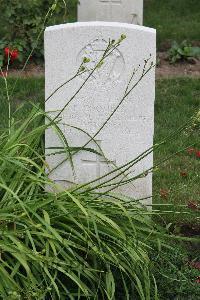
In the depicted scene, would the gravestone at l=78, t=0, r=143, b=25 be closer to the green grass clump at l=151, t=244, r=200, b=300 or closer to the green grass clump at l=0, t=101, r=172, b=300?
the green grass clump at l=0, t=101, r=172, b=300

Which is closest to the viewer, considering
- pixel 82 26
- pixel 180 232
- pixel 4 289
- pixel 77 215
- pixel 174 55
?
pixel 4 289

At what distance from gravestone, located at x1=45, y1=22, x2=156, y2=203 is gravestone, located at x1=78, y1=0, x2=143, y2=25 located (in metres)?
4.35

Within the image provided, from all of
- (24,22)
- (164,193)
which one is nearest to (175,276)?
(164,193)

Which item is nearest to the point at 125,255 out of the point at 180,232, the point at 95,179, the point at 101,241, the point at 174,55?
Result: the point at 101,241

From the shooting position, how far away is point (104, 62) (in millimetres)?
5113

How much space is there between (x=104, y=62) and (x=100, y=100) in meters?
0.22

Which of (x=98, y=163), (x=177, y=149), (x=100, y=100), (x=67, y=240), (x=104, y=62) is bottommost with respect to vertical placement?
(x=177, y=149)

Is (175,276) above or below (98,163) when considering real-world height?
below

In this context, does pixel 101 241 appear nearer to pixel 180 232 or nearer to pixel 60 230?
pixel 60 230

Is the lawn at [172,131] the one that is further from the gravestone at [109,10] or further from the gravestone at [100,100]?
the gravestone at [109,10]

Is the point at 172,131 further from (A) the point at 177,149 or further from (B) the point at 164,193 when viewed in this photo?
(B) the point at 164,193

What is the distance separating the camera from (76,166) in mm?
5297

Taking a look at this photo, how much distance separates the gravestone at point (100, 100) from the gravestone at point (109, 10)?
4.35m

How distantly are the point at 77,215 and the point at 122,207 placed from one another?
24cm
